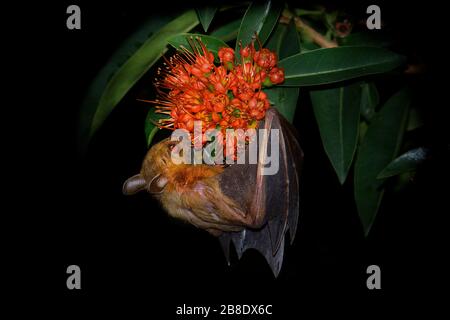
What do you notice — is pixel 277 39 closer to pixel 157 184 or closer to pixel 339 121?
pixel 339 121

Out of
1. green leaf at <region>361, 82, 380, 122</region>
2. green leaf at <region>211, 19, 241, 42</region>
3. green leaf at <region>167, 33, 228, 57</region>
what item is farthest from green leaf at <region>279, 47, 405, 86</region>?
green leaf at <region>361, 82, 380, 122</region>

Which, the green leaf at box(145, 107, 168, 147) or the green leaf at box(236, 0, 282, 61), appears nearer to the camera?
the green leaf at box(236, 0, 282, 61)

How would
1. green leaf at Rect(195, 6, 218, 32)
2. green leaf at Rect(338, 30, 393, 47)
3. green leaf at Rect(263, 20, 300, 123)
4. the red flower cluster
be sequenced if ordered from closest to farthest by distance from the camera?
the red flower cluster
green leaf at Rect(195, 6, 218, 32)
green leaf at Rect(263, 20, 300, 123)
green leaf at Rect(338, 30, 393, 47)

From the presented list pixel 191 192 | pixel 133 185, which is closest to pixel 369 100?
pixel 191 192

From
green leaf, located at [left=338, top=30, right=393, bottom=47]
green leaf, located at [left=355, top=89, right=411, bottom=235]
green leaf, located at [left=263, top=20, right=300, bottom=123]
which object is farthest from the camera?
green leaf, located at [left=355, top=89, right=411, bottom=235]

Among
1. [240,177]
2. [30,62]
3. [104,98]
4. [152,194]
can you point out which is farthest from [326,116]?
[30,62]

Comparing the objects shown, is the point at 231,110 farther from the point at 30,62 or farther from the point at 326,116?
the point at 30,62

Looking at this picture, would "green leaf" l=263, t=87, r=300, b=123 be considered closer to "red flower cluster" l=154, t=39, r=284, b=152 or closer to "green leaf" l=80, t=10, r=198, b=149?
"red flower cluster" l=154, t=39, r=284, b=152
